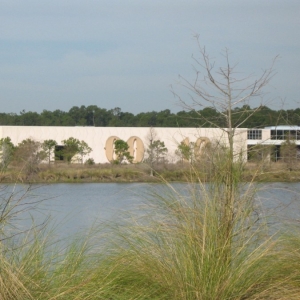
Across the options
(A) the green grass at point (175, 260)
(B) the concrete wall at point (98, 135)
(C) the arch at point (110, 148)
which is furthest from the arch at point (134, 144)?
(A) the green grass at point (175, 260)

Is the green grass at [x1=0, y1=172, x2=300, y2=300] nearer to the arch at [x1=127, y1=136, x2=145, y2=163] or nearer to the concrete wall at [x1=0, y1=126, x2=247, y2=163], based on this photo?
the concrete wall at [x1=0, y1=126, x2=247, y2=163]

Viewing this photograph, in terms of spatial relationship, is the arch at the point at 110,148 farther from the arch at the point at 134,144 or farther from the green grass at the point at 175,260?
the green grass at the point at 175,260

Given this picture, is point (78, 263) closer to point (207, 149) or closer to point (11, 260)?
point (11, 260)

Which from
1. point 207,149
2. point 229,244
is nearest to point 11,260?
point 229,244

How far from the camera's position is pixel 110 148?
57500mm

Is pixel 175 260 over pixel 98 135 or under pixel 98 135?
under

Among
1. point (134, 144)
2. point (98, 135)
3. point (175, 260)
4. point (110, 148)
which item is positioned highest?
point (98, 135)

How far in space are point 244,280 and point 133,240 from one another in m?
0.94

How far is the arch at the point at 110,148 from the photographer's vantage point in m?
57.1

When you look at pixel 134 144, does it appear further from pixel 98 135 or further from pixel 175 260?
pixel 175 260

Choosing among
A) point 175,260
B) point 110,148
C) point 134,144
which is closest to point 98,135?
point 110,148

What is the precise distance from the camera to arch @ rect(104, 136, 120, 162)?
187 ft

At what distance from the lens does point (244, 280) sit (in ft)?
13.7

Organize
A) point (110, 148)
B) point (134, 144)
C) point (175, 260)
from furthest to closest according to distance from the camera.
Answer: point (134, 144) < point (110, 148) < point (175, 260)
